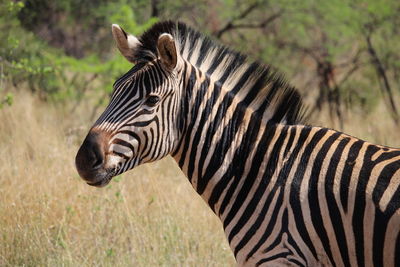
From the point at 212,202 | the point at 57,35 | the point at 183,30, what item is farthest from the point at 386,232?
the point at 57,35

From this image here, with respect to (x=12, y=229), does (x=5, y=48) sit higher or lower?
higher

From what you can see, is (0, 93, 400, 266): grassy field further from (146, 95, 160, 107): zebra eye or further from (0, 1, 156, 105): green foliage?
(0, 1, 156, 105): green foliage

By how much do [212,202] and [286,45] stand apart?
10.4 m

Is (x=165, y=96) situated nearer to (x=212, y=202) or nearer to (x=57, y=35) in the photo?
(x=212, y=202)

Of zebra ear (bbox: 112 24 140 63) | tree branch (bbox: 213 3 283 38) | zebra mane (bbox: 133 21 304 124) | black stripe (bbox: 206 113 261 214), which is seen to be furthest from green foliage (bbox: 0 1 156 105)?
black stripe (bbox: 206 113 261 214)

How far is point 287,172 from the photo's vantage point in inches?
127

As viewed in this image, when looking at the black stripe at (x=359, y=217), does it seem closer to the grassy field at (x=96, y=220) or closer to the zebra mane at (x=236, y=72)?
the zebra mane at (x=236, y=72)

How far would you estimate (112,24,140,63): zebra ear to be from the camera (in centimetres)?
345

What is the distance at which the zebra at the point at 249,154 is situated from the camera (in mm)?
3020

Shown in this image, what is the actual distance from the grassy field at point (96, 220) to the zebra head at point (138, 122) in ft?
5.71

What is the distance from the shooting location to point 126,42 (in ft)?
11.4

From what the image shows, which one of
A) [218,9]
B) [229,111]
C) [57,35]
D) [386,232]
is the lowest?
[386,232]

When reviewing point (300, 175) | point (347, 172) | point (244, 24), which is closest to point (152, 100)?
point (300, 175)

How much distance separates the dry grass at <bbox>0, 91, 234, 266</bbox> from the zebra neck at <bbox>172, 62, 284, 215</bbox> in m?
1.62
